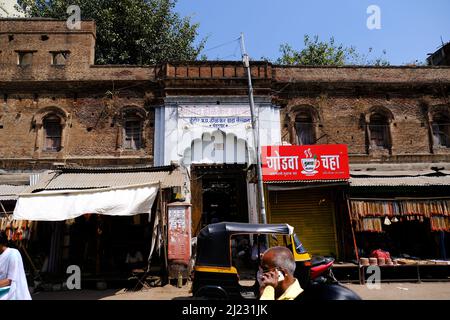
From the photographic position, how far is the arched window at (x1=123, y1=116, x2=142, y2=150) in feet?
48.9

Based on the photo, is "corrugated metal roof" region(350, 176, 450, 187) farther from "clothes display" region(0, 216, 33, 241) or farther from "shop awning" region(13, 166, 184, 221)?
"clothes display" region(0, 216, 33, 241)

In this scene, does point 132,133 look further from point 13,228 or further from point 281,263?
point 281,263

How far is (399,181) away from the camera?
12047 mm

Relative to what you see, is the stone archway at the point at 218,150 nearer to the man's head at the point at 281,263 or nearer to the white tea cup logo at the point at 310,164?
the white tea cup logo at the point at 310,164

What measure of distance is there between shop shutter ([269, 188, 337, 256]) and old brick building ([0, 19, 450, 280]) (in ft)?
0.14

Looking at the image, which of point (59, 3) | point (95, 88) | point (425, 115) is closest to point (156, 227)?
point (95, 88)

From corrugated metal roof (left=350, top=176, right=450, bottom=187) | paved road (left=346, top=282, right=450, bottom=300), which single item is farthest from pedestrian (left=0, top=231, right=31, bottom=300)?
corrugated metal roof (left=350, top=176, right=450, bottom=187)

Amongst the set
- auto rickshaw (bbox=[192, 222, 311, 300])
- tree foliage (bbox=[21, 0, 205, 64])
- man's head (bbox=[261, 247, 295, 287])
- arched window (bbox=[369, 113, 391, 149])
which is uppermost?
tree foliage (bbox=[21, 0, 205, 64])

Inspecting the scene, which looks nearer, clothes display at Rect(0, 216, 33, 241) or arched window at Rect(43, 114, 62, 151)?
clothes display at Rect(0, 216, 33, 241)

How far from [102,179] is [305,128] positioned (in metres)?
9.60

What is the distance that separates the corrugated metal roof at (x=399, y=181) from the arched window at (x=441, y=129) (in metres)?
4.03

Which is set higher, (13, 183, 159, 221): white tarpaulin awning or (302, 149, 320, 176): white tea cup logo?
(302, 149, 320, 176): white tea cup logo

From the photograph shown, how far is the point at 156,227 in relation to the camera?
9781 mm

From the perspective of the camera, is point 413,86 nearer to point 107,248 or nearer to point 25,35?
point 107,248
